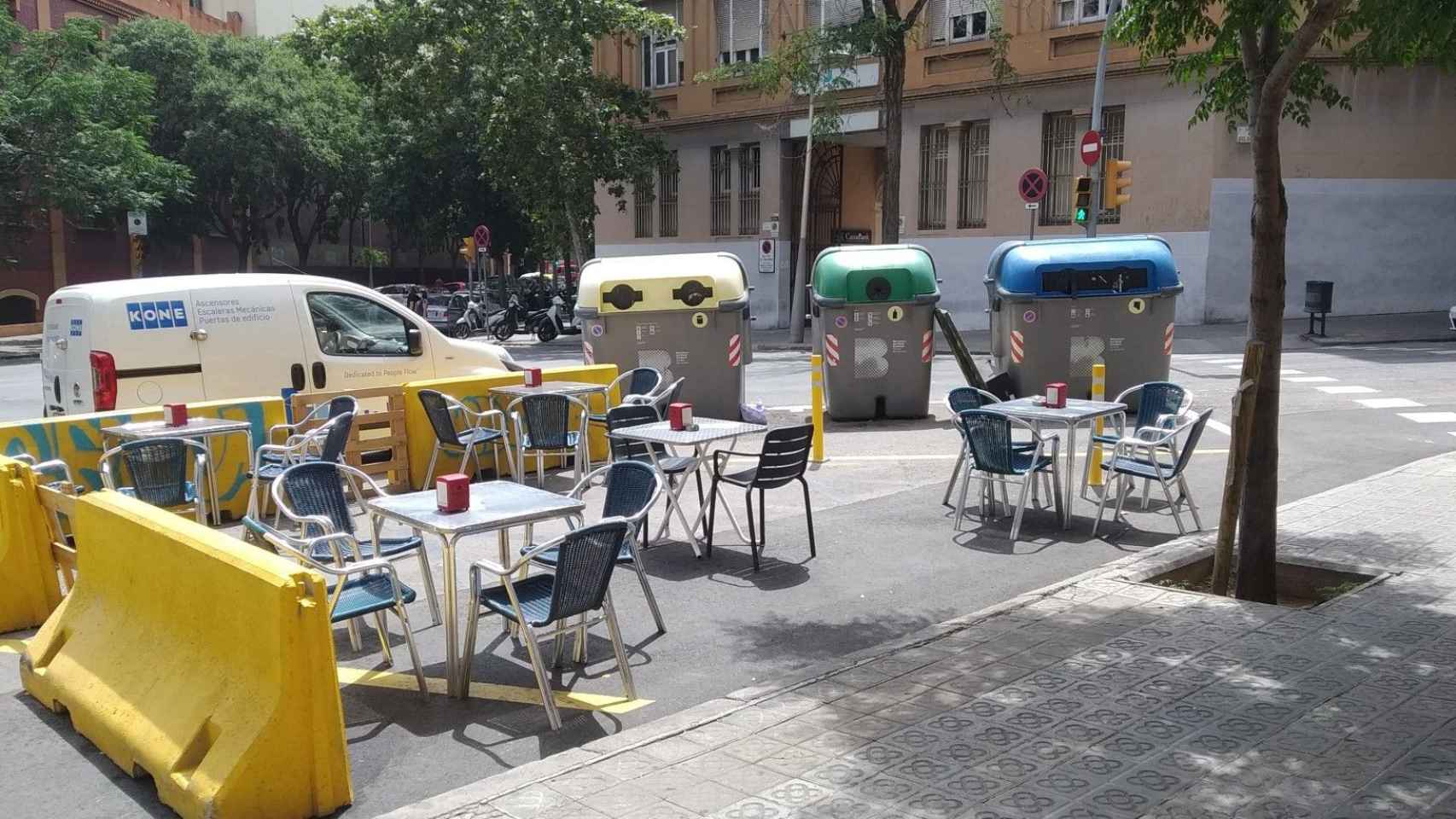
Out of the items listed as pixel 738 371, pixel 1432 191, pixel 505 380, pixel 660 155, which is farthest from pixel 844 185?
pixel 505 380

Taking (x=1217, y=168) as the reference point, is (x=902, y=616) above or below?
below

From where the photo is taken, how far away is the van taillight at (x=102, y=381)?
31.3 ft

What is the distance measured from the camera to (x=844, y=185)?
34125 mm

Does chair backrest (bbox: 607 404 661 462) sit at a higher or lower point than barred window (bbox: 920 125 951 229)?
lower

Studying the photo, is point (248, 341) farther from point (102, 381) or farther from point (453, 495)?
point (453, 495)

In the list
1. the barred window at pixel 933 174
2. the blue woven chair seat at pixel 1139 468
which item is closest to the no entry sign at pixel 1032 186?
the barred window at pixel 933 174

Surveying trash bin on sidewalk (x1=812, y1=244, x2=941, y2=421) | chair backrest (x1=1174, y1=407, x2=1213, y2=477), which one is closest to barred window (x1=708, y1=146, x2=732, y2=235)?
trash bin on sidewalk (x1=812, y1=244, x2=941, y2=421)

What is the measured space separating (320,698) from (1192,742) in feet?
10.7

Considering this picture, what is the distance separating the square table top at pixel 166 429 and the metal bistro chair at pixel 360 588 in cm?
266

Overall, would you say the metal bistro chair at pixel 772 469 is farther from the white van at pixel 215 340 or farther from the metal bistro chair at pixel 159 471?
the white van at pixel 215 340

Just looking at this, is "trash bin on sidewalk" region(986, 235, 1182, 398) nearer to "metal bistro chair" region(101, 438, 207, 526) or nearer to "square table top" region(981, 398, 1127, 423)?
"square table top" region(981, 398, 1127, 423)

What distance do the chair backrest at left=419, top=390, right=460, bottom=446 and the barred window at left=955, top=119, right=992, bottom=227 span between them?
2059cm

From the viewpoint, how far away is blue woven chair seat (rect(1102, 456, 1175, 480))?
28.3ft

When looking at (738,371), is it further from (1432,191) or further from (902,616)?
(1432,191)
